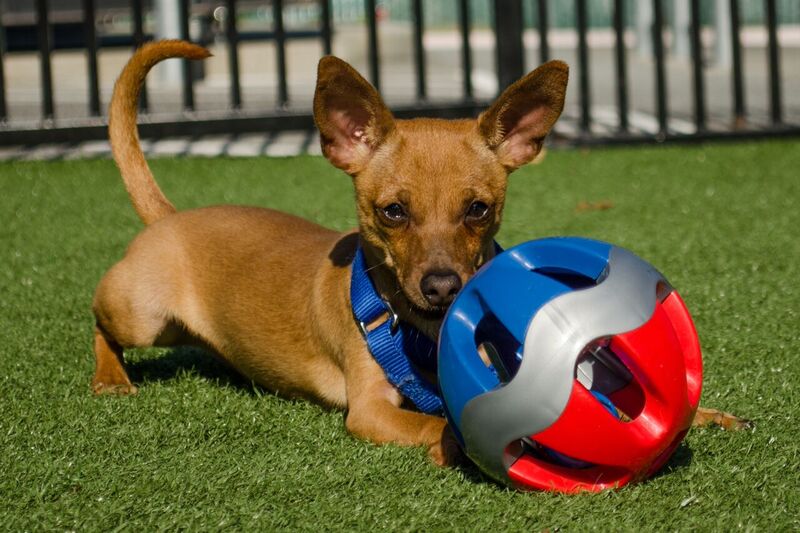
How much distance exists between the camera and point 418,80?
8.73 m

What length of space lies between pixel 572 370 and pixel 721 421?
0.87m

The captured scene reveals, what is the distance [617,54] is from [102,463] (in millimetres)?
6512

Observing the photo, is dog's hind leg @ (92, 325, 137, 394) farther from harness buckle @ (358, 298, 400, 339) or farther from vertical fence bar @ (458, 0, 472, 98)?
Result: vertical fence bar @ (458, 0, 472, 98)

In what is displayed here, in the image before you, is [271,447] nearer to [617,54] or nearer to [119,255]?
[119,255]

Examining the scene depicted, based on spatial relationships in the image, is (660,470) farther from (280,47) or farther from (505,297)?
(280,47)

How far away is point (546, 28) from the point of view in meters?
8.69

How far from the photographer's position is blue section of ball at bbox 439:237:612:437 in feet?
8.82

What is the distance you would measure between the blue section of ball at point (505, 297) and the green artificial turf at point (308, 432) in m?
0.31

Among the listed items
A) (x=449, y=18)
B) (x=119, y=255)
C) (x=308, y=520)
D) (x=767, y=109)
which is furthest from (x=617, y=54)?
(x=449, y=18)

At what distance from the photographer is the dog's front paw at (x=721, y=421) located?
319 cm

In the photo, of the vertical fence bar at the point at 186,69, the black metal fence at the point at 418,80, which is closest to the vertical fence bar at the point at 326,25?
the black metal fence at the point at 418,80

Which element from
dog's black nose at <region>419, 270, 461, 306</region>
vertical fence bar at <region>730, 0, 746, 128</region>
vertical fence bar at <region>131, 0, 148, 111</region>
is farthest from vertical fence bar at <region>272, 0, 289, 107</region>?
dog's black nose at <region>419, 270, 461, 306</region>

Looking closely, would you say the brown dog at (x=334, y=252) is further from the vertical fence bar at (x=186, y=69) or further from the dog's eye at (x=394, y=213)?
the vertical fence bar at (x=186, y=69)

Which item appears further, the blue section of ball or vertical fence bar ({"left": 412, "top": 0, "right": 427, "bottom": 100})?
vertical fence bar ({"left": 412, "top": 0, "right": 427, "bottom": 100})
